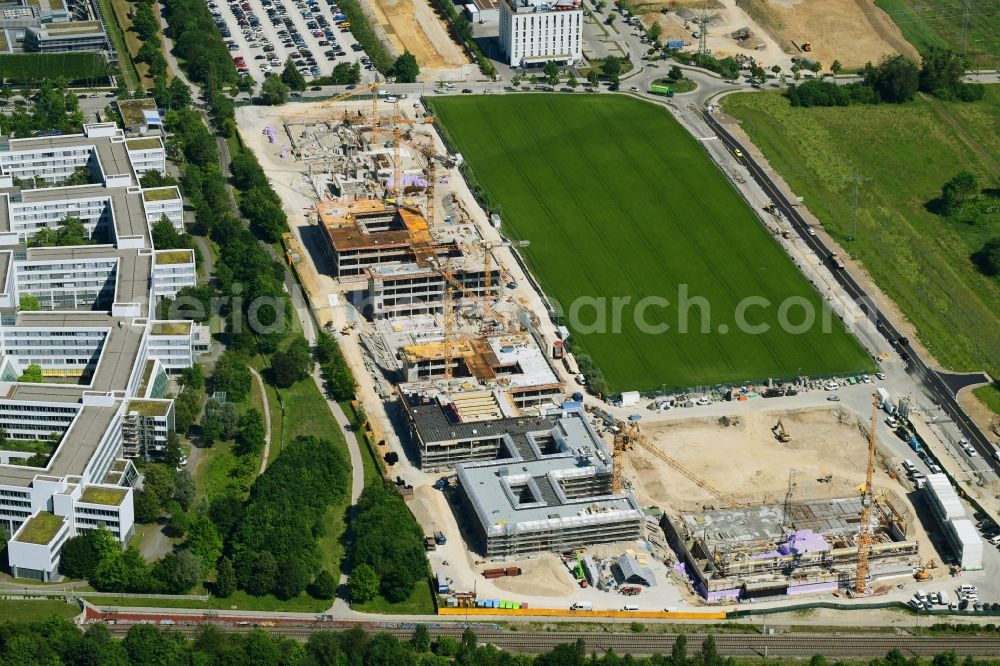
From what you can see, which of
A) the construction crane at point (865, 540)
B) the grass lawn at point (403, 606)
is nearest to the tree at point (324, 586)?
the grass lawn at point (403, 606)

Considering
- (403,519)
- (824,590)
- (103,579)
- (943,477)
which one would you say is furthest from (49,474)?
(943,477)

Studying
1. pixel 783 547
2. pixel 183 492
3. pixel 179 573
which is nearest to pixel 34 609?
pixel 179 573

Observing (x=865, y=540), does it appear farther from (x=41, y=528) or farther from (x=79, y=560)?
(x=41, y=528)

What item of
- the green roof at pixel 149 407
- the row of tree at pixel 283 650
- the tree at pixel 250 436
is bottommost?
the tree at pixel 250 436

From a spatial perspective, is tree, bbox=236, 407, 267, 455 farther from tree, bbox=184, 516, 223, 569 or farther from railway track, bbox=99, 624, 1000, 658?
railway track, bbox=99, 624, 1000, 658

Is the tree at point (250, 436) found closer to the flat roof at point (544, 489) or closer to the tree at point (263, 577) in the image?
the tree at point (263, 577)

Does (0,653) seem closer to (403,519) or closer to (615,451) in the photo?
(403,519)

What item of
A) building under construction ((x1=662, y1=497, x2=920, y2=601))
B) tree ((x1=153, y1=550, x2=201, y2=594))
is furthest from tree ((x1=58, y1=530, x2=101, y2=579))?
building under construction ((x1=662, y1=497, x2=920, y2=601))
